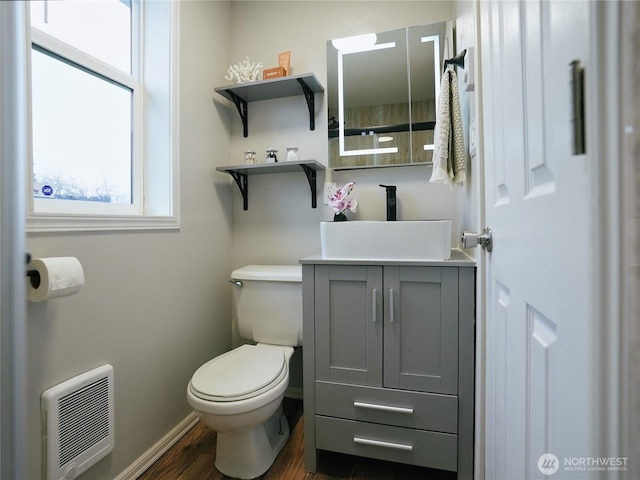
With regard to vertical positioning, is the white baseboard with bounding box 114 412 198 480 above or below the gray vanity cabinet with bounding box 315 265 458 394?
below

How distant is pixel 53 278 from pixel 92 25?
1.10m

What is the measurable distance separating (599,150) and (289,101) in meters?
1.80

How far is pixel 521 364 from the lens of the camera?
1.93 ft

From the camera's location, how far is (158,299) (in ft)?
4.51

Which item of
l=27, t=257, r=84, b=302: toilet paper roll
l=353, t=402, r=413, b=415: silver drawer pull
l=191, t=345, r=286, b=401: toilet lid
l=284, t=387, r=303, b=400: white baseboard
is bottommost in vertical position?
l=284, t=387, r=303, b=400: white baseboard

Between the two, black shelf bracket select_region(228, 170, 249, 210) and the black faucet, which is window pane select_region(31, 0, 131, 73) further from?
the black faucet

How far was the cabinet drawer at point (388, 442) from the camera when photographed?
1.16 meters

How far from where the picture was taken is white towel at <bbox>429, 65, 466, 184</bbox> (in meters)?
1.26

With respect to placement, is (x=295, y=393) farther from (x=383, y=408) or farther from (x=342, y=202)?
(x=342, y=202)

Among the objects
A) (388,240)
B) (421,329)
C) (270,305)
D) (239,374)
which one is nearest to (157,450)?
(239,374)

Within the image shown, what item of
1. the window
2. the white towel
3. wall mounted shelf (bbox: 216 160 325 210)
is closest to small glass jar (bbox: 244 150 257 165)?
wall mounted shelf (bbox: 216 160 325 210)

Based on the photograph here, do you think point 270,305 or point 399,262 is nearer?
point 399,262

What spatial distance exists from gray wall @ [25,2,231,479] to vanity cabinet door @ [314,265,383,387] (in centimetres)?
72

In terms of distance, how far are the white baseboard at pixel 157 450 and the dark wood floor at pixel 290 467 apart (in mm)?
21
